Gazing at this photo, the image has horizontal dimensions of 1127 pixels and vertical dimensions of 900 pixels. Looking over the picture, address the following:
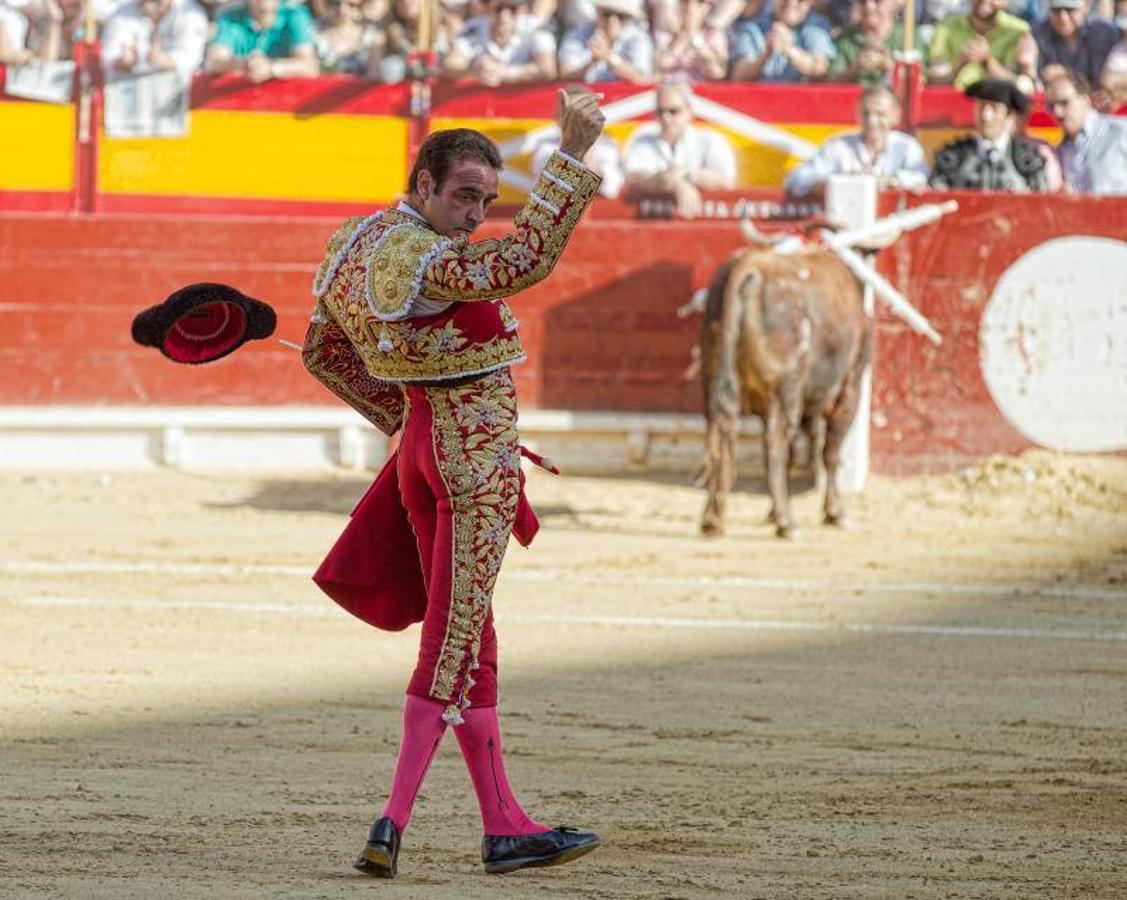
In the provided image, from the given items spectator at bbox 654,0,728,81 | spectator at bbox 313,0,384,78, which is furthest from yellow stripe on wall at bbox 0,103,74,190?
spectator at bbox 654,0,728,81

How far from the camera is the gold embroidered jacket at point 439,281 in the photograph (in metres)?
3.44

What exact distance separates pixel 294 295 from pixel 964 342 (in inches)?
126

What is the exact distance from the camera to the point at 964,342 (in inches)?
413

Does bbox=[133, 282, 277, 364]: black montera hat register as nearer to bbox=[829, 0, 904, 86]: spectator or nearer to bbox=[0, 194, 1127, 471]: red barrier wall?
bbox=[0, 194, 1127, 471]: red barrier wall

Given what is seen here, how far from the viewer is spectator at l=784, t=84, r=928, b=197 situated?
10461mm

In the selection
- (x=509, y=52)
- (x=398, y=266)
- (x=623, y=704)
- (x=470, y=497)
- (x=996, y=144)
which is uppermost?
(x=509, y=52)

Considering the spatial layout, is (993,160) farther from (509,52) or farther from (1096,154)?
(509,52)

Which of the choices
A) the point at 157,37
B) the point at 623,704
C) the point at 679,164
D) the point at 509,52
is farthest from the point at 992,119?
the point at 623,704

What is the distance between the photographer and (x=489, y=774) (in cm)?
381

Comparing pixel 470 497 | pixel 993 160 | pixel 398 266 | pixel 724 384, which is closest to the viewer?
pixel 398 266

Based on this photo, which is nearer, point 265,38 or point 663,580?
point 663,580

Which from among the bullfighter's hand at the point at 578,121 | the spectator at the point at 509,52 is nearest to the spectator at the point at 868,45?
the spectator at the point at 509,52

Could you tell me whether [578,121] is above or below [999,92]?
below

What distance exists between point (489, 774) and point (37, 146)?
8.41m
